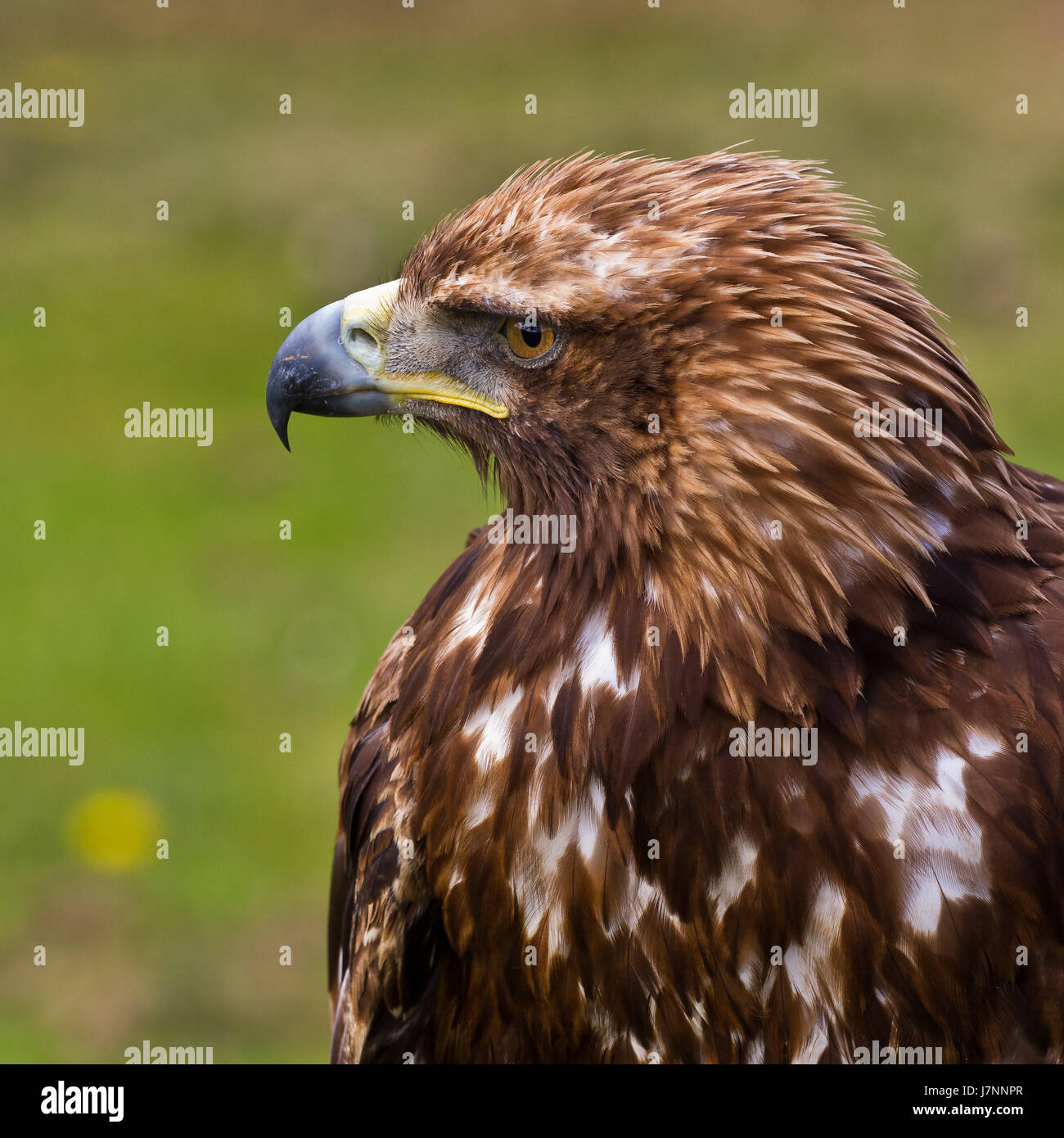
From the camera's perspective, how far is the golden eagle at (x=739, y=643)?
2.32m

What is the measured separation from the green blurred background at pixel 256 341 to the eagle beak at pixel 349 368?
3266mm

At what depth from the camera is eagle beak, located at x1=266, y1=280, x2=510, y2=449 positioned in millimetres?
2717

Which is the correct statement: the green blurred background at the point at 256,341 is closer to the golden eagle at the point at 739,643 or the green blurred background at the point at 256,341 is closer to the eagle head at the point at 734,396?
the golden eagle at the point at 739,643

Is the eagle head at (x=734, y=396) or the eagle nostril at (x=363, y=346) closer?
the eagle head at (x=734, y=396)

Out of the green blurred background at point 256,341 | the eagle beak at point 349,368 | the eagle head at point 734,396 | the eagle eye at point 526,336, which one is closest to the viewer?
the eagle head at point 734,396

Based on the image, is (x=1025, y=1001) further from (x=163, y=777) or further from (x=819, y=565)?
(x=163, y=777)

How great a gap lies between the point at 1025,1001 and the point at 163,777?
15.3ft

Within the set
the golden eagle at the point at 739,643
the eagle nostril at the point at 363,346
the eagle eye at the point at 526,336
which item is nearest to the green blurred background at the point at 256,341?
the golden eagle at the point at 739,643

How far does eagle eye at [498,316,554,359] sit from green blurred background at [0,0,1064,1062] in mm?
3585

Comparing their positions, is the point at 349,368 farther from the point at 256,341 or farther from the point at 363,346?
the point at 256,341

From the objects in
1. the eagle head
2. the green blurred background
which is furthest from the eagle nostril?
the green blurred background

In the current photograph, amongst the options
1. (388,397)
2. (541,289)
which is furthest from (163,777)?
(541,289)

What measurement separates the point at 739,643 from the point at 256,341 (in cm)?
702

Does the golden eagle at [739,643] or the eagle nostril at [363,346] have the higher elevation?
the eagle nostril at [363,346]
